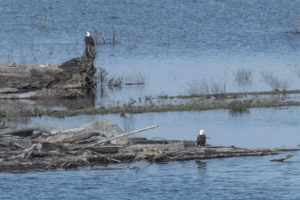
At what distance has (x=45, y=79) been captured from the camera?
41188 millimetres

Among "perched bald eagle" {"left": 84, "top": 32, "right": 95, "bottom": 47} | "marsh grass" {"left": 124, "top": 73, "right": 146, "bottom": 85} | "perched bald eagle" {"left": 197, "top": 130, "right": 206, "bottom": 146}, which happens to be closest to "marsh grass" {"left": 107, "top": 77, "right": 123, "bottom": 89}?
"marsh grass" {"left": 124, "top": 73, "right": 146, "bottom": 85}

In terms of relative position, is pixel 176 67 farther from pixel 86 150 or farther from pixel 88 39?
pixel 86 150

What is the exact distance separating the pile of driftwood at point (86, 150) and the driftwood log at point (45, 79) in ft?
52.1

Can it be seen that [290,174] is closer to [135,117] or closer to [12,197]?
[12,197]

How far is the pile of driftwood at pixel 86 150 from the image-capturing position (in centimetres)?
2311

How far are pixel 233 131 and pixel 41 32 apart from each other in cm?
4150

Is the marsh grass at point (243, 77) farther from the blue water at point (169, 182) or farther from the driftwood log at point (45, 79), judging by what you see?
the blue water at point (169, 182)

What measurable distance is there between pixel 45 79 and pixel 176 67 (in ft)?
37.0

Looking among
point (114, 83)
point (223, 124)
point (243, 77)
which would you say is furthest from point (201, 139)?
point (243, 77)

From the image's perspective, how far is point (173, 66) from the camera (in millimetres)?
50625

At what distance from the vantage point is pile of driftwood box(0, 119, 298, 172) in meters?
23.1

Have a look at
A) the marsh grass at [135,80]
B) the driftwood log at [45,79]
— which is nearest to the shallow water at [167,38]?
the marsh grass at [135,80]

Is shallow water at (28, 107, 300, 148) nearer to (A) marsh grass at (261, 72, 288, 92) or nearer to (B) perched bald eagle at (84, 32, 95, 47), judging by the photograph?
(A) marsh grass at (261, 72, 288, 92)

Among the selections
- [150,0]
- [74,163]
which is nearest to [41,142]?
[74,163]
